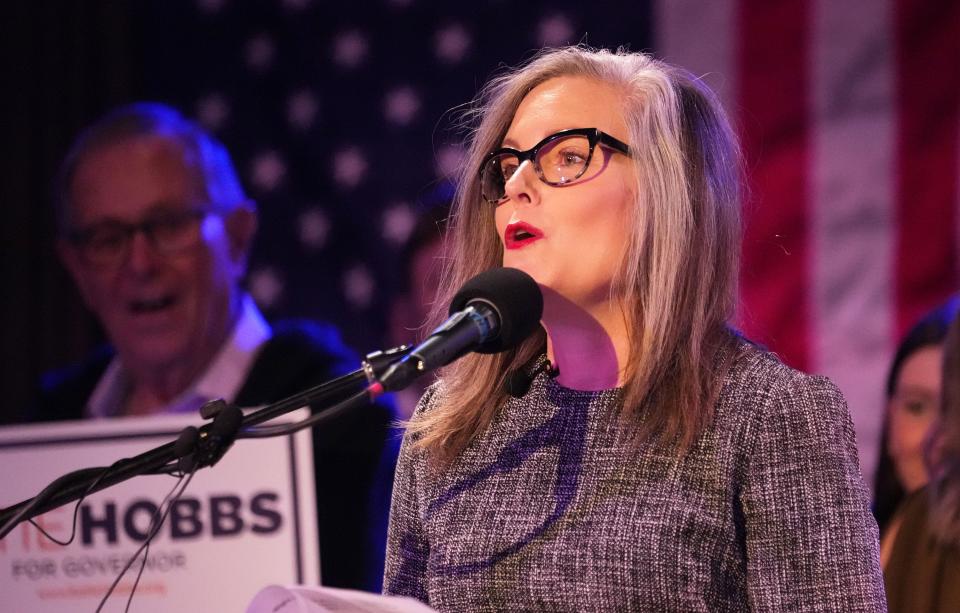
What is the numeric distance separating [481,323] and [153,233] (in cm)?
222

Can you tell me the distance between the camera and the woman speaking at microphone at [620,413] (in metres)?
1.50

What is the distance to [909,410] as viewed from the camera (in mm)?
3191

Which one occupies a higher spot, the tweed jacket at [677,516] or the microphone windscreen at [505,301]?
the microphone windscreen at [505,301]

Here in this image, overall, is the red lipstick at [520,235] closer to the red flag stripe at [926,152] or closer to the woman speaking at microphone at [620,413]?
the woman speaking at microphone at [620,413]

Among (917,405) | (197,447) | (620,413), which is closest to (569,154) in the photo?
(620,413)

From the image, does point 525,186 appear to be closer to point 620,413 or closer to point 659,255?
point 659,255

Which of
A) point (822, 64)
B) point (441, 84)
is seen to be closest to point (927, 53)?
point (822, 64)

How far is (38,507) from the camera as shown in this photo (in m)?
1.24

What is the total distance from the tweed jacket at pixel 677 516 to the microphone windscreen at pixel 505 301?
29cm

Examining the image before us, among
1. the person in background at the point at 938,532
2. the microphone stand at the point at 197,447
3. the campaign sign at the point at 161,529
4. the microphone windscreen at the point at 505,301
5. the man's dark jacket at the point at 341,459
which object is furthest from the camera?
the man's dark jacket at the point at 341,459

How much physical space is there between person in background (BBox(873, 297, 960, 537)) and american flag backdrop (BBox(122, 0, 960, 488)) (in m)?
0.17

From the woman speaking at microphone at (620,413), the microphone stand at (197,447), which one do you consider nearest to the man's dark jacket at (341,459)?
the woman speaking at microphone at (620,413)

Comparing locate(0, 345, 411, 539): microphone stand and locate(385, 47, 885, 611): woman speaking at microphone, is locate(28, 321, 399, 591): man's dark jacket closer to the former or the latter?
locate(385, 47, 885, 611): woman speaking at microphone

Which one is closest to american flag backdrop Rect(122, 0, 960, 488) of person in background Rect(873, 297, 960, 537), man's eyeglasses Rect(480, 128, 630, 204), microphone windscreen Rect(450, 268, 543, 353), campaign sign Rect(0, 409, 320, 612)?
person in background Rect(873, 297, 960, 537)
